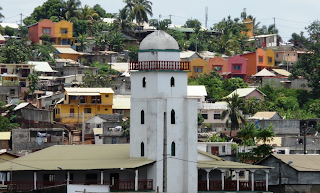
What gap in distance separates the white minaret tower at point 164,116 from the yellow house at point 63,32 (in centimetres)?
8547

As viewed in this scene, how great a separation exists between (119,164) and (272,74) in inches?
3046

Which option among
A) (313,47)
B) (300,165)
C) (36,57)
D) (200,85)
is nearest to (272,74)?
(313,47)

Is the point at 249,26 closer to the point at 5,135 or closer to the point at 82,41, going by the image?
the point at 82,41

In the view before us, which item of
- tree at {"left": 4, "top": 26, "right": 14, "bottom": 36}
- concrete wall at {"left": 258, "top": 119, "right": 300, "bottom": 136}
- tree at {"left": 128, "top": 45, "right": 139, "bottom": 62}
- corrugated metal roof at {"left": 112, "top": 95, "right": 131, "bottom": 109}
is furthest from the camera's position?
tree at {"left": 4, "top": 26, "right": 14, "bottom": 36}

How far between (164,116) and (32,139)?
36.3 m

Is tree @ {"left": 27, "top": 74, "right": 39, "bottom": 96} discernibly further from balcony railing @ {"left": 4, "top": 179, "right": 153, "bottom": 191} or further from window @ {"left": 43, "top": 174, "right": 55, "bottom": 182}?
balcony railing @ {"left": 4, "top": 179, "right": 153, "bottom": 191}

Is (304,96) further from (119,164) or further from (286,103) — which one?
(119,164)

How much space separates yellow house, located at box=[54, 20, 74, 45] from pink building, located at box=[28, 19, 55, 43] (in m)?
0.79

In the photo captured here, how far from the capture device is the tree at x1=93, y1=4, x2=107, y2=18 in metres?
180

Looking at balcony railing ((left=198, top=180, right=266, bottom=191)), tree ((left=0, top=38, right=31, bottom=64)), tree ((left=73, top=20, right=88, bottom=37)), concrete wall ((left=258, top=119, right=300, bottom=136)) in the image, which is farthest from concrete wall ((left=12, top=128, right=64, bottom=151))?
tree ((left=73, top=20, right=88, bottom=37))

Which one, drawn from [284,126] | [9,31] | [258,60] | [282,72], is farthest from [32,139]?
[9,31]

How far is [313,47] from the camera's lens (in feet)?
438

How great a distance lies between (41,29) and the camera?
14925 centimetres

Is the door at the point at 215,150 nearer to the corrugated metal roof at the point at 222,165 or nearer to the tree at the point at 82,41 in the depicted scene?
the corrugated metal roof at the point at 222,165
